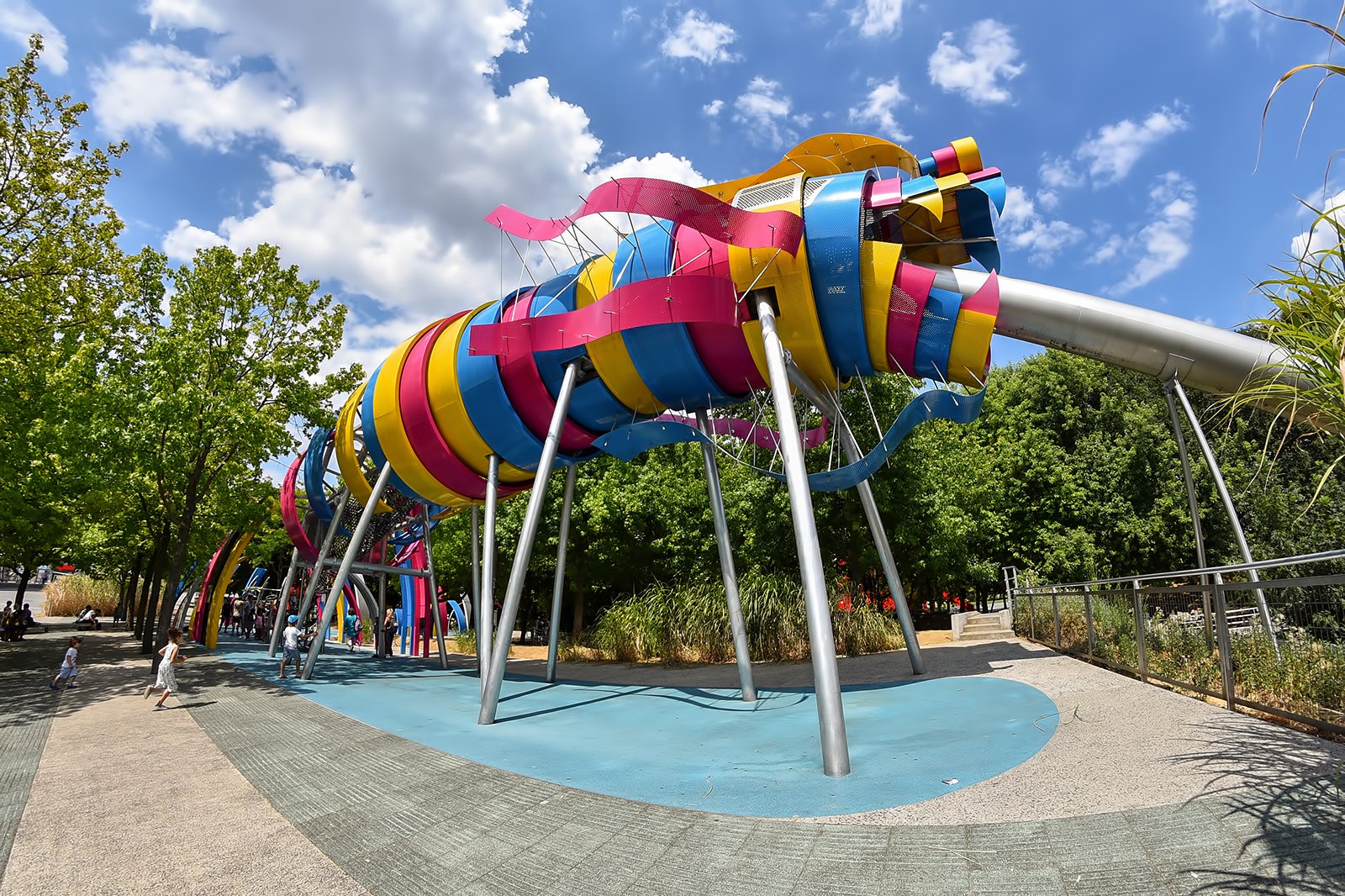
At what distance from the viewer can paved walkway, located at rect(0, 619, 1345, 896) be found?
3.41 meters

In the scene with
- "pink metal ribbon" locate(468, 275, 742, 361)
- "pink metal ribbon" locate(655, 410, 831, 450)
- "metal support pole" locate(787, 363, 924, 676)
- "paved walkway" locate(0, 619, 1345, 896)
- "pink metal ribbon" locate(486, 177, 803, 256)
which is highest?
"pink metal ribbon" locate(486, 177, 803, 256)

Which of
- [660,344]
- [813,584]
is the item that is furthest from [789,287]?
[813,584]

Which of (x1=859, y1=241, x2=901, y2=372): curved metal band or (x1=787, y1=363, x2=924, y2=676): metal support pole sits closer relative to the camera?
(x1=859, y1=241, x2=901, y2=372): curved metal band

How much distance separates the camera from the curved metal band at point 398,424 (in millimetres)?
12289

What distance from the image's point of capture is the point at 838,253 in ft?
25.4

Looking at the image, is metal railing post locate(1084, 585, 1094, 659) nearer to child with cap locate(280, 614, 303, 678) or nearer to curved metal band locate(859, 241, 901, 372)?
curved metal band locate(859, 241, 901, 372)

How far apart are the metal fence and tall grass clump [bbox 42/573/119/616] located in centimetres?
5897

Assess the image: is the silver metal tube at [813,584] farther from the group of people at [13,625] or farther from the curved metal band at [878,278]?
the group of people at [13,625]

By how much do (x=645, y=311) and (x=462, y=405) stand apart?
14.3 ft

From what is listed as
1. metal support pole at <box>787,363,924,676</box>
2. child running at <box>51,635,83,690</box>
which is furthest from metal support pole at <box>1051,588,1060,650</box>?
child running at <box>51,635,83,690</box>

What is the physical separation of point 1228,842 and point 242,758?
7926 millimetres

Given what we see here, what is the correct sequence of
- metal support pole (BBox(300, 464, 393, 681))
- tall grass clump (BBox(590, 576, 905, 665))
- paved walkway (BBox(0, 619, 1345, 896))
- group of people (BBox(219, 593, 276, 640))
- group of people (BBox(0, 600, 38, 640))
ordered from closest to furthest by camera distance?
paved walkway (BBox(0, 619, 1345, 896))
metal support pole (BBox(300, 464, 393, 681))
tall grass clump (BBox(590, 576, 905, 665))
group of people (BBox(0, 600, 38, 640))
group of people (BBox(219, 593, 276, 640))

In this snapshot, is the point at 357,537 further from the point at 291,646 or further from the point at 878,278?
the point at 878,278

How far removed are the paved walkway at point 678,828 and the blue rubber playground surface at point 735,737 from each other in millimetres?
300
